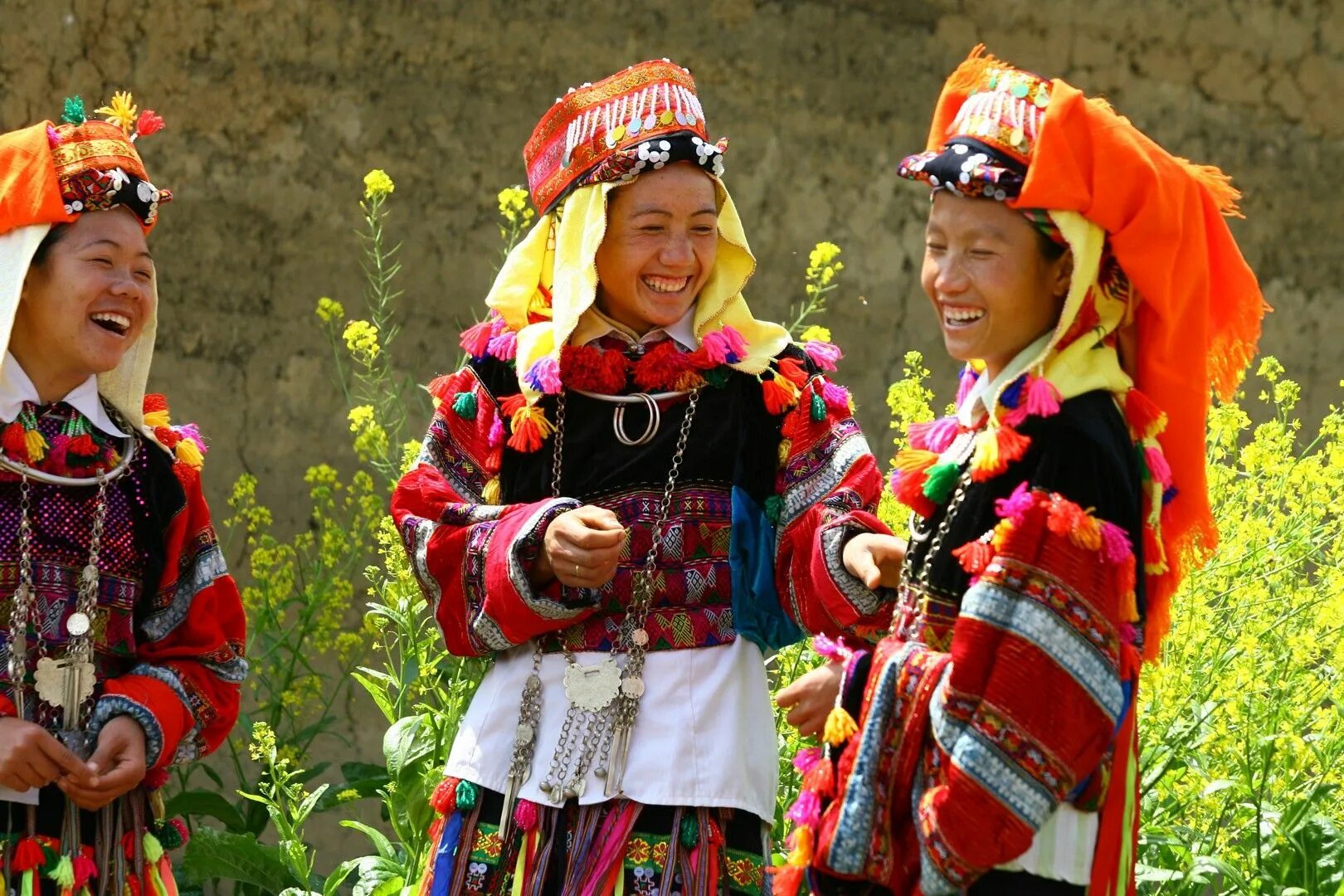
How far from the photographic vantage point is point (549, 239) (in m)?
3.30

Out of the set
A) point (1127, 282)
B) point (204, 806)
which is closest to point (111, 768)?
point (204, 806)

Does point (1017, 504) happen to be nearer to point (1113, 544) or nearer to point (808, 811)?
point (1113, 544)

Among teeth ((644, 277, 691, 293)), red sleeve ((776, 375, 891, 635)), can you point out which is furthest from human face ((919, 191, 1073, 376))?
teeth ((644, 277, 691, 293))

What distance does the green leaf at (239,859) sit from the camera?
13.9 feet

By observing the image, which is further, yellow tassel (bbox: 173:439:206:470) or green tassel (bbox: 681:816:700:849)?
yellow tassel (bbox: 173:439:206:470)

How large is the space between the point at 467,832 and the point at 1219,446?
2278 millimetres

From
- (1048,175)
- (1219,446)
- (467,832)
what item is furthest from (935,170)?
(1219,446)

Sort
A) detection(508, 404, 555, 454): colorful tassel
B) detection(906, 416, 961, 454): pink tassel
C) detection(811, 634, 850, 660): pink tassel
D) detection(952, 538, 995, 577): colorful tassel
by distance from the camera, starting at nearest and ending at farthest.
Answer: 1. detection(952, 538, 995, 577): colorful tassel
2. detection(906, 416, 961, 454): pink tassel
3. detection(811, 634, 850, 660): pink tassel
4. detection(508, 404, 555, 454): colorful tassel

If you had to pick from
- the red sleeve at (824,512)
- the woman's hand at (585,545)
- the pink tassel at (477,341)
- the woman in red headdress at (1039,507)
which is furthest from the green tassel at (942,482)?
the pink tassel at (477,341)

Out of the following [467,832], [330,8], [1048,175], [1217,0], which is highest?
[1217,0]

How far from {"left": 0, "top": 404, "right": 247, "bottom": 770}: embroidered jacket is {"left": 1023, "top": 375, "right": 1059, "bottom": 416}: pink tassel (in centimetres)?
158

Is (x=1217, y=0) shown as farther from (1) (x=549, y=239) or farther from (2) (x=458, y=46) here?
(1) (x=549, y=239)

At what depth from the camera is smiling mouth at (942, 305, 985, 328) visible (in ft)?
8.25

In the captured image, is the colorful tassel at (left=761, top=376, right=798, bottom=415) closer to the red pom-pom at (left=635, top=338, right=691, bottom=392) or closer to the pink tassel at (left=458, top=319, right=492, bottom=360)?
the red pom-pom at (left=635, top=338, right=691, bottom=392)
